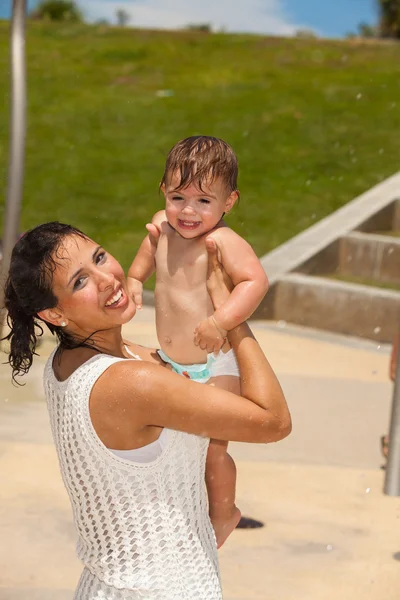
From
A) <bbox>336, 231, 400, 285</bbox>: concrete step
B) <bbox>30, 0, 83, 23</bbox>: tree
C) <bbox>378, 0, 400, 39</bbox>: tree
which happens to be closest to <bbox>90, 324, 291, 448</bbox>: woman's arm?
<bbox>336, 231, 400, 285</bbox>: concrete step

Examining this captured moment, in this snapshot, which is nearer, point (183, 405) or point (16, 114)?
point (183, 405)

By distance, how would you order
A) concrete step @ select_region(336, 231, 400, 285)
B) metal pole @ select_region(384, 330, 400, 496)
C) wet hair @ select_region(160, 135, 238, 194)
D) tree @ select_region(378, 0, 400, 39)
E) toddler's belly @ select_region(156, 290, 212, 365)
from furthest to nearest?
tree @ select_region(378, 0, 400, 39) < concrete step @ select_region(336, 231, 400, 285) < metal pole @ select_region(384, 330, 400, 496) < toddler's belly @ select_region(156, 290, 212, 365) < wet hair @ select_region(160, 135, 238, 194)

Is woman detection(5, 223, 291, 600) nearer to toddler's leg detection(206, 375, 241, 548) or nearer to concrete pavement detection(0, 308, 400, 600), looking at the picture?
toddler's leg detection(206, 375, 241, 548)

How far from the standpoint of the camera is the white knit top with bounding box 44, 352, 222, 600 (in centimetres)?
248

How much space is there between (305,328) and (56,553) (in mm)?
5621

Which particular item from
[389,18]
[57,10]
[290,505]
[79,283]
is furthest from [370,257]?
[57,10]

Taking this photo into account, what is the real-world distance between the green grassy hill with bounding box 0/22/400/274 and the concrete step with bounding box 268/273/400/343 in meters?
2.58

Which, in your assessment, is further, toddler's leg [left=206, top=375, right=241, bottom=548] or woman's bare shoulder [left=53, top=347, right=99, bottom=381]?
toddler's leg [left=206, top=375, right=241, bottom=548]

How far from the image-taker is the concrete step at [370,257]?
1138 cm

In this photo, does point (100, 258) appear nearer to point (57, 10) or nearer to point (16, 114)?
point (16, 114)

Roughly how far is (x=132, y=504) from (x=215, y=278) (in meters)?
0.77

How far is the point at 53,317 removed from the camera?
8.30ft

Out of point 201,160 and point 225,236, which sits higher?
point 201,160

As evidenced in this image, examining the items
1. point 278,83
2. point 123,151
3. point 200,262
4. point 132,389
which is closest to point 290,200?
point 123,151
